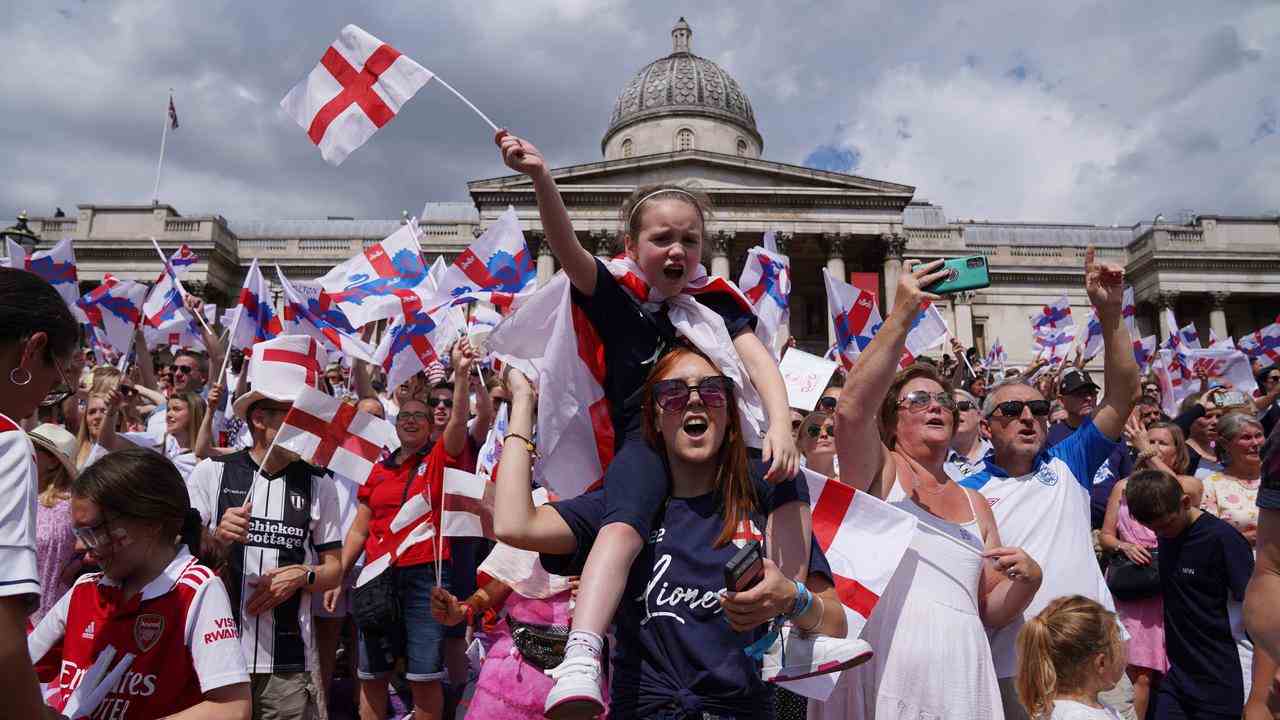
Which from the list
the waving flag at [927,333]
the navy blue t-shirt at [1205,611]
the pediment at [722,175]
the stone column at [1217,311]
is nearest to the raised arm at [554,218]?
the navy blue t-shirt at [1205,611]

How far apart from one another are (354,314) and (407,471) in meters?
3.28

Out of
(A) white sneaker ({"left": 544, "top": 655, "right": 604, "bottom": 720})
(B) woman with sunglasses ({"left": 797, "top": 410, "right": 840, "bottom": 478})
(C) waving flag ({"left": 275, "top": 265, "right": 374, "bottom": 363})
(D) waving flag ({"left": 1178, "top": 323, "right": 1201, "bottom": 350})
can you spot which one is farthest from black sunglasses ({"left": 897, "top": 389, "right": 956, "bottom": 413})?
(D) waving flag ({"left": 1178, "top": 323, "right": 1201, "bottom": 350})

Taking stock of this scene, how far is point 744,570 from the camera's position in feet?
6.42

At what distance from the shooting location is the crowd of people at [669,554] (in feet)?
7.10

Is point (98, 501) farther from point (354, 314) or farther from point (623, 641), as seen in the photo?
point (354, 314)

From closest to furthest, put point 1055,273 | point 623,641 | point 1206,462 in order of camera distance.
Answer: point 623,641
point 1206,462
point 1055,273

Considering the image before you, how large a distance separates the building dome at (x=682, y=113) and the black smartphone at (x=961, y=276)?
42.6 meters

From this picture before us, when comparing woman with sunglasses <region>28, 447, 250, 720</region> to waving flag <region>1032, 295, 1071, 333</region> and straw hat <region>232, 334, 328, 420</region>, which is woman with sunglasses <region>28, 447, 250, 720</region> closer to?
straw hat <region>232, 334, 328, 420</region>

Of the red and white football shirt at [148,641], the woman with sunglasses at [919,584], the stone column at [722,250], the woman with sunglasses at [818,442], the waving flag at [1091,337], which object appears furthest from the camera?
the stone column at [722,250]

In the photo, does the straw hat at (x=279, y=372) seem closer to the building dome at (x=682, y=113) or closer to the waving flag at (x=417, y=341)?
the waving flag at (x=417, y=341)

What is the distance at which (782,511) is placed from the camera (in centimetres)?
236

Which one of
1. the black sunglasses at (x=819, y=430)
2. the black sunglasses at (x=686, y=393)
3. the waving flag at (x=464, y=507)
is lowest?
the waving flag at (x=464, y=507)

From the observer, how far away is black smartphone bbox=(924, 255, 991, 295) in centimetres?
285

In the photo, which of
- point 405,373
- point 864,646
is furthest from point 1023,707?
point 405,373
